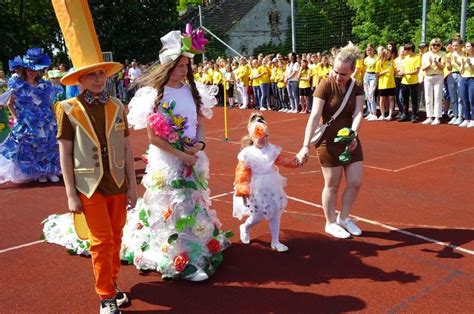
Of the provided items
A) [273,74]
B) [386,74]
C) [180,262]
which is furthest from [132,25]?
[180,262]

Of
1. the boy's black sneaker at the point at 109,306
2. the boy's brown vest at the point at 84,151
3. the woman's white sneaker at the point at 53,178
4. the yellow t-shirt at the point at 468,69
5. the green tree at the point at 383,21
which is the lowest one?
the boy's black sneaker at the point at 109,306

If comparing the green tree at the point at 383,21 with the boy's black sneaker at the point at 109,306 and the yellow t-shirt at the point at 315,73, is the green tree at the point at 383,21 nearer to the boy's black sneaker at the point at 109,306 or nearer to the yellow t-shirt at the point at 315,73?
the yellow t-shirt at the point at 315,73

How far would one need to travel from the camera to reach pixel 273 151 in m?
4.90

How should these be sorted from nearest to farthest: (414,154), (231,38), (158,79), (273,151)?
(158,79), (273,151), (414,154), (231,38)

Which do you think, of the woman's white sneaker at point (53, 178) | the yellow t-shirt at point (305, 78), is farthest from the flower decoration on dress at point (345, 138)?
the yellow t-shirt at point (305, 78)

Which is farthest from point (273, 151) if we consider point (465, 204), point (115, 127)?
point (465, 204)

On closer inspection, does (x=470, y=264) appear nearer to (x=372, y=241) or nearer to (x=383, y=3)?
(x=372, y=241)

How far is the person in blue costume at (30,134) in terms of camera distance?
27.2 ft

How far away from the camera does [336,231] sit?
17.3ft

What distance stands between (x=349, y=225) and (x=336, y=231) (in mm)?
197

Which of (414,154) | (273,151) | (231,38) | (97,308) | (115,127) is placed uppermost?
(231,38)

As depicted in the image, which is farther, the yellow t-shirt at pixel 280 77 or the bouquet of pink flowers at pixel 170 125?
the yellow t-shirt at pixel 280 77

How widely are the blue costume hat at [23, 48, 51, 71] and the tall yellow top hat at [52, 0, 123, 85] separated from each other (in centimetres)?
474

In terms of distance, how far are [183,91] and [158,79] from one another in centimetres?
27
